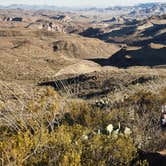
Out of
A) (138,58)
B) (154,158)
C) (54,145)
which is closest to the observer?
(54,145)

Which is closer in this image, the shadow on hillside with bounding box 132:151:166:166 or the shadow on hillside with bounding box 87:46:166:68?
the shadow on hillside with bounding box 132:151:166:166

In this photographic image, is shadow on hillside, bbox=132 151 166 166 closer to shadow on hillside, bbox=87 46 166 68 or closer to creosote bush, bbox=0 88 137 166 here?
creosote bush, bbox=0 88 137 166

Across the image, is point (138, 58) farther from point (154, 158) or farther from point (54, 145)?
point (54, 145)

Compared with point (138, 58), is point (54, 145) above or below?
above

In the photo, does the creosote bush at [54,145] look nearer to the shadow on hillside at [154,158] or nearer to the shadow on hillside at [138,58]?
the shadow on hillside at [154,158]

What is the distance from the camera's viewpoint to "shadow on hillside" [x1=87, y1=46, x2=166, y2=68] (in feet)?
263

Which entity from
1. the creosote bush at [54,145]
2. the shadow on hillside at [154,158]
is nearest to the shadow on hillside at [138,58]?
the shadow on hillside at [154,158]

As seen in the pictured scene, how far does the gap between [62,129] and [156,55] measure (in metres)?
71.3

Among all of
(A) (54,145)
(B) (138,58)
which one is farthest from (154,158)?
(B) (138,58)

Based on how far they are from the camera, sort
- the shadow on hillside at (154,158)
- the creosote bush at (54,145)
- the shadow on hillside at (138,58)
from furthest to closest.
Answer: the shadow on hillside at (138,58) → the shadow on hillside at (154,158) → the creosote bush at (54,145)

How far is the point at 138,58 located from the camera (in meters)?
83.8

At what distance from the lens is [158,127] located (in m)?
18.8

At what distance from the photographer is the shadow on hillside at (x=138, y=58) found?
80.3 metres

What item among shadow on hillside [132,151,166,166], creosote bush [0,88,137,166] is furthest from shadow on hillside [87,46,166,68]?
creosote bush [0,88,137,166]
